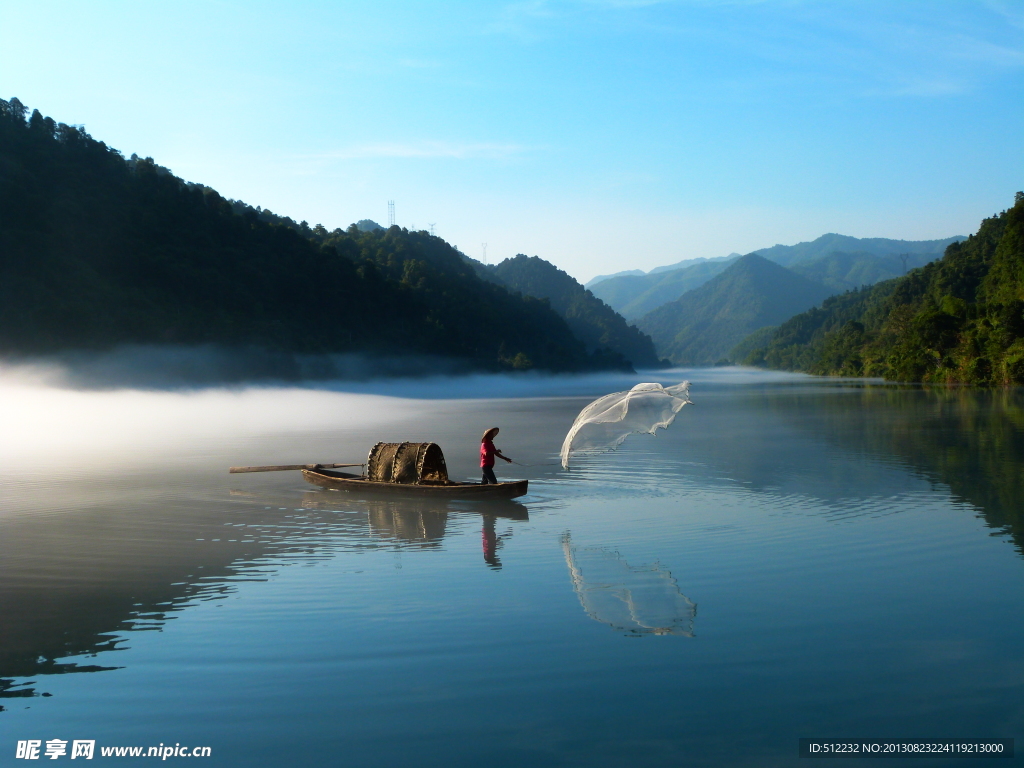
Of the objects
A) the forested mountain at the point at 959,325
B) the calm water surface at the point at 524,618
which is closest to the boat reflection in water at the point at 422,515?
the calm water surface at the point at 524,618

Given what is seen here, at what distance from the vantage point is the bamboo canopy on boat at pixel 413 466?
59.7 ft

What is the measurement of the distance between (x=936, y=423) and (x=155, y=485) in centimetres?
3188

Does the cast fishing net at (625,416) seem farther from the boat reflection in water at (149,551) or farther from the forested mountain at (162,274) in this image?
the forested mountain at (162,274)

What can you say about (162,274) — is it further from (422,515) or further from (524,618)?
(524,618)

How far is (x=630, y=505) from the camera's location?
55.3 ft

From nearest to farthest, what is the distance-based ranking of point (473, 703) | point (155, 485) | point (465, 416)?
point (473, 703)
point (155, 485)
point (465, 416)

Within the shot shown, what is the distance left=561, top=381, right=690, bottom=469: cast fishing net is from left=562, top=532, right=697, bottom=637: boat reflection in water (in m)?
3.80

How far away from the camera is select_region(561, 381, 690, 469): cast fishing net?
15359 millimetres

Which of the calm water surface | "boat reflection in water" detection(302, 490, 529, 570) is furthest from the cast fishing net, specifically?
"boat reflection in water" detection(302, 490, 529, 570)

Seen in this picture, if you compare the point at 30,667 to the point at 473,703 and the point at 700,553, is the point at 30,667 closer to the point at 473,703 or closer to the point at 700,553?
the point at 473,703

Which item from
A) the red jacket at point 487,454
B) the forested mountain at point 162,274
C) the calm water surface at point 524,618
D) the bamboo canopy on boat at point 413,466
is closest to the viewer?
the calm water surface at point 524,618

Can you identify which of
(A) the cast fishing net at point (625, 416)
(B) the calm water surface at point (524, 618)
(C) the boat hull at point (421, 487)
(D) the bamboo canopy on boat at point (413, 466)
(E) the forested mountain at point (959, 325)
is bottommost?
(B) the calm water surface at point (524, 618)

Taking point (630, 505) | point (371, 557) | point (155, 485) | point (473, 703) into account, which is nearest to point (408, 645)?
point (473, 703)

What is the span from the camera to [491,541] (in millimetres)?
13625
